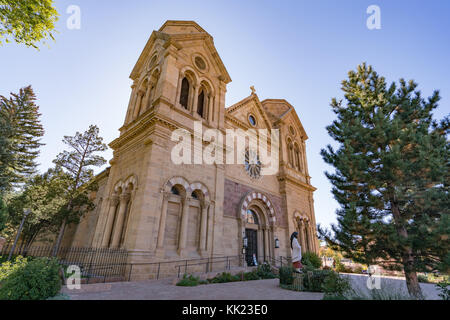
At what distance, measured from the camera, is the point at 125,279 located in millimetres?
9516

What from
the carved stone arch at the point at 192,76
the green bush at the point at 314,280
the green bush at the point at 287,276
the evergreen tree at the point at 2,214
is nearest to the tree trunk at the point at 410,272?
the green bush at the point at 314,280

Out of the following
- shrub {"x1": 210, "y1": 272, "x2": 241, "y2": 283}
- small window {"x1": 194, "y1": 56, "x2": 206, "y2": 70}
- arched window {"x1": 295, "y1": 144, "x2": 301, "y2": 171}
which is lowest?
shrub {"x1": 210, "y1": 272, "x2": 241, "y2": 283}

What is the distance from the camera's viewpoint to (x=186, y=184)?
13.0 m

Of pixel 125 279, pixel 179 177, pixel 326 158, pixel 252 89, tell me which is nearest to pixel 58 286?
pixel 125 279

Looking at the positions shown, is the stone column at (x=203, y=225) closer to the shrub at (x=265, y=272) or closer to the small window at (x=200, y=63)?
the shrub at (x=265, y=272)

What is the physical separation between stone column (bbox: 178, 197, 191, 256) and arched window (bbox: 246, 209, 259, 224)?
595cm

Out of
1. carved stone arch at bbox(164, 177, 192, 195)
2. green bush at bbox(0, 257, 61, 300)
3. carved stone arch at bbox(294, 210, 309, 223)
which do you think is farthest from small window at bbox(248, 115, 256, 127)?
green bush at bbox(0, 257, 61, 300)

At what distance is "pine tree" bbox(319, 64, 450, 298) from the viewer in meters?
7.45

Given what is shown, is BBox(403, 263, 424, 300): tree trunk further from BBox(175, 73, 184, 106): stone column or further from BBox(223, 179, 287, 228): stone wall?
BBox(175, 73, 184, 106): stone column

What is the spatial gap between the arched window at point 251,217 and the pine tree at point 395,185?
787cm

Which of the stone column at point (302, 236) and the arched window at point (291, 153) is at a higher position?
the arched window at point (291, 153)

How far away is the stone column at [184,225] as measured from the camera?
11766mm
